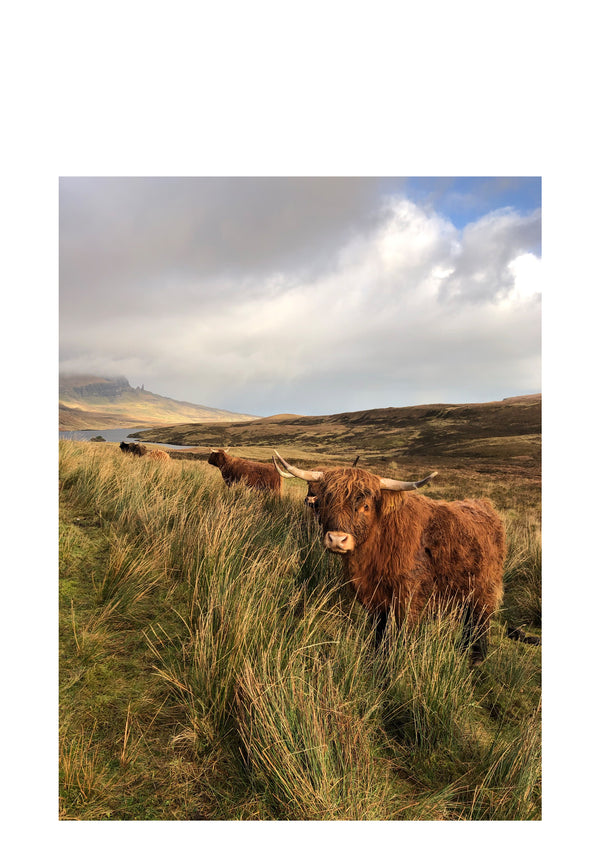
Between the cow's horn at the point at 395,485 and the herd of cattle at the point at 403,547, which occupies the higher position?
the cow's horn at the point at 395,485

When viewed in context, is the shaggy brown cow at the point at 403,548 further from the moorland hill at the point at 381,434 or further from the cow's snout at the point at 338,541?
the moorland hill at the point at 381,434

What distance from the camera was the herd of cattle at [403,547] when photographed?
2.87m

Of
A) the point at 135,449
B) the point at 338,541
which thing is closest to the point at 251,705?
the point at 338,541

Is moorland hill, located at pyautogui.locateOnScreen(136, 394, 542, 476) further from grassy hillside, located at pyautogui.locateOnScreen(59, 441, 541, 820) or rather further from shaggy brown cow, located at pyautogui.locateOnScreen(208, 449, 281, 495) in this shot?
shaggy brown cow, located at pyautogui.locateOnScreen(208, 449, 281, 495)

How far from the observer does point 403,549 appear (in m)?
3.10

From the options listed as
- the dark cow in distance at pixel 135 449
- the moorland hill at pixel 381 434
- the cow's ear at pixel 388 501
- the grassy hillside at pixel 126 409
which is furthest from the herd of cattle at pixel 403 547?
the dark cow in distance at pixel 135 449

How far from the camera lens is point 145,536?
134 inches

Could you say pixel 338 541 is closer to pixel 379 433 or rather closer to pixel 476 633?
pixel 476 633

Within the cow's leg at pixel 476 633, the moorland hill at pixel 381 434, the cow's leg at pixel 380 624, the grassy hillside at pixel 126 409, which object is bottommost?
the cow's leg at pixel 476 633

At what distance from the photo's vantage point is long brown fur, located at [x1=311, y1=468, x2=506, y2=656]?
2.88 meters

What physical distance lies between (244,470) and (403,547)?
523 centimetres

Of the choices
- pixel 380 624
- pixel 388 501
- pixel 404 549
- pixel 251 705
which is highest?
pixel 388 501
